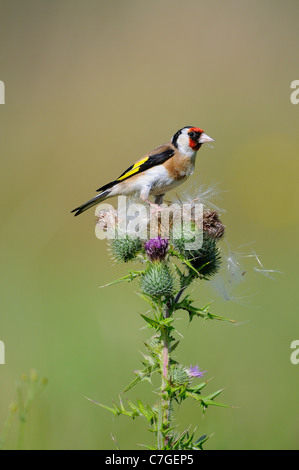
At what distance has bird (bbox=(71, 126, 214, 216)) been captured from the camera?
530cm

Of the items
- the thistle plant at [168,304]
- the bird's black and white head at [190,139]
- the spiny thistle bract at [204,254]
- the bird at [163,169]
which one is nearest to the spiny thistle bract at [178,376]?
the thistle plant at [168,304]

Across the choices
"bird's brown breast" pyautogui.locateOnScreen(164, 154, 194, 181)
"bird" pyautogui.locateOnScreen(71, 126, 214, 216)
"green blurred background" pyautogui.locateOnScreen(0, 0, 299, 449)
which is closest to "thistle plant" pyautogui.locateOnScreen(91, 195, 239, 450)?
"green blurred background" pyautogui.locateOnScreen(0, 0, 299, 449)

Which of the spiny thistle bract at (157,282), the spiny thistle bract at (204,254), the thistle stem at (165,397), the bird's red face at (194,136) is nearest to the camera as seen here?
the thistle stem at (165,397)

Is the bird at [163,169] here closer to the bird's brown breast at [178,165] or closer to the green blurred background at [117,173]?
the bird's brown breast at [178,165]

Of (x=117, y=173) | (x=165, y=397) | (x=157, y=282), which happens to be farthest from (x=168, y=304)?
(x=117, y=173)

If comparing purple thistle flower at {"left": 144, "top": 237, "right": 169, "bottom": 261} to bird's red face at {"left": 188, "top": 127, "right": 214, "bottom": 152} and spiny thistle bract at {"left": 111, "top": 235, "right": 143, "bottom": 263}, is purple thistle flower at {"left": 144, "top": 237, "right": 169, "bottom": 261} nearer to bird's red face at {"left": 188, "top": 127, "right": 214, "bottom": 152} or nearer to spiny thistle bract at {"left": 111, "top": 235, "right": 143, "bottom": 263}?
spiny thistle bract at {"left": 111, "top": 235, "right": 143, "bottom": 263}

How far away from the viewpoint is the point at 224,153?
10656mm

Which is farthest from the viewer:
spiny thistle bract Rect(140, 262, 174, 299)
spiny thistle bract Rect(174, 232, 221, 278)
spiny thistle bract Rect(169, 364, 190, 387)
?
spiny thistle bract Rect(174, 232, 221, 278)

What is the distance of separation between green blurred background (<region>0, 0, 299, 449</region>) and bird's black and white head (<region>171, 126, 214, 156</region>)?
1.48m

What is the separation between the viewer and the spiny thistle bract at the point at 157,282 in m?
3.67

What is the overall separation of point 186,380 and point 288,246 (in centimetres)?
577

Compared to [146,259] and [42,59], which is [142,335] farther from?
[42,59]

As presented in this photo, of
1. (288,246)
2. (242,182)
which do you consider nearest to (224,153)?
(242,182)

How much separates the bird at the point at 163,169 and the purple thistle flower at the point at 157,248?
1369 mm
